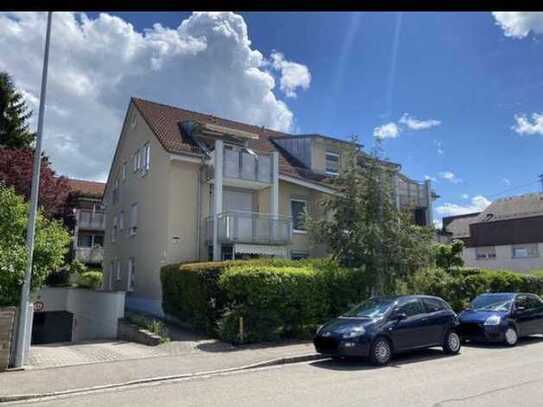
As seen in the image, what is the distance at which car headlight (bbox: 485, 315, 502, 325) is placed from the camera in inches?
551

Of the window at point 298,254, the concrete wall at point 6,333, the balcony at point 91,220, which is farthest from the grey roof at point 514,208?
the concrete wall at point 6,333

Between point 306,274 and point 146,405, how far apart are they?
8.32 meters

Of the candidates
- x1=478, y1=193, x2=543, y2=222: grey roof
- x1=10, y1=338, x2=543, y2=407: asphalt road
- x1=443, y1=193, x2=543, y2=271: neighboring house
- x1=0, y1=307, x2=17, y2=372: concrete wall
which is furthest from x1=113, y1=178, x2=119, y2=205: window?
x1=478, y1=193, x2=543, y2=222: grey roof

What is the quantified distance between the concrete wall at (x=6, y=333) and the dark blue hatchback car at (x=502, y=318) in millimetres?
11949

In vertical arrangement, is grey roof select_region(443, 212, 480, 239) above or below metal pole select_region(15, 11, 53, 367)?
above

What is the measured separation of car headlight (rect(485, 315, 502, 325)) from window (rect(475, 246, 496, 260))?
30415 millimetres

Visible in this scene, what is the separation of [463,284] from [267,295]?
1087cm

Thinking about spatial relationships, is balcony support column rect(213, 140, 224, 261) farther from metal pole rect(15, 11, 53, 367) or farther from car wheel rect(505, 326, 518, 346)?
car wheel rect(505, 326, 518, 346)

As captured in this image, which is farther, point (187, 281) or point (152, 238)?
point (152, 238)

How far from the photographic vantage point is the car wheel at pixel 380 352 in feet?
36.0

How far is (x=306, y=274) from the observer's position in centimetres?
1538
